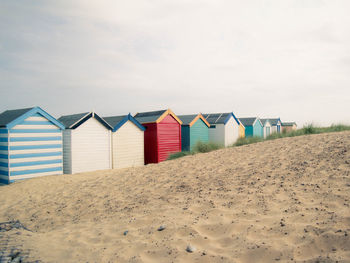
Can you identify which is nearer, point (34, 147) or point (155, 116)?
point (34, 147)

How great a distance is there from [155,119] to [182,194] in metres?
9.85

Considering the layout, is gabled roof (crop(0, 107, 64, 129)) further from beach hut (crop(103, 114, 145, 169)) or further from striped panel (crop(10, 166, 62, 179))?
beach hut (crop(103, 114, 145, 169))

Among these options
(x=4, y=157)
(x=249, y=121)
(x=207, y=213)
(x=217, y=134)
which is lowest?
(x=207, y=213)

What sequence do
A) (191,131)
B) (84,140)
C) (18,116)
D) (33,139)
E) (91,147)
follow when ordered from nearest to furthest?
(18,116), (33,139), (84,140), (91,147), (191,131)

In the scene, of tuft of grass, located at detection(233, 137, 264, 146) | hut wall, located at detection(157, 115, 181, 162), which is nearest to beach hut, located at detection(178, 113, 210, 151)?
hut wall, located at detection(157, 115, 181, 162)

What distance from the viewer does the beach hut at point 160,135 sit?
15.5 metres

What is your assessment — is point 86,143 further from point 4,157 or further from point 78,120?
point 4,157

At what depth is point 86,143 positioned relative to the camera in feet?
41.7

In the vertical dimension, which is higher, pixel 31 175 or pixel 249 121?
pixel 249 121

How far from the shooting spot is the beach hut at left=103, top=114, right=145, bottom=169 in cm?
1415

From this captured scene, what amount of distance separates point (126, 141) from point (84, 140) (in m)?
2.57

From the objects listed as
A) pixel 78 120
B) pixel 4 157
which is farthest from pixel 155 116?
pixel 4 157

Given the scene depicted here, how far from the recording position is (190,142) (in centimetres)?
1734

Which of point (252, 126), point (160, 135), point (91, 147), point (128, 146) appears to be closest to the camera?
point (91, 147)
